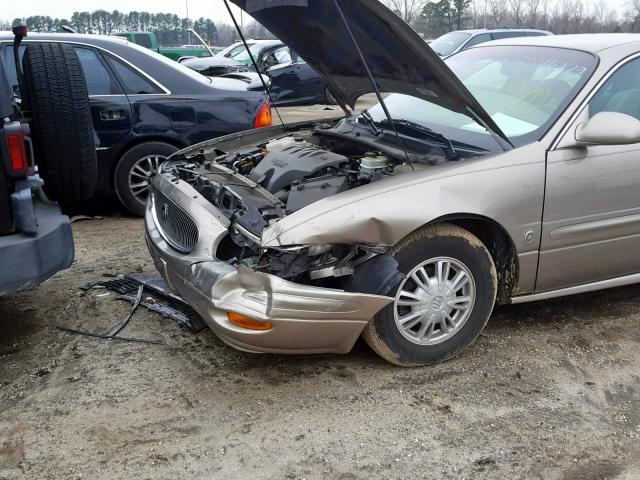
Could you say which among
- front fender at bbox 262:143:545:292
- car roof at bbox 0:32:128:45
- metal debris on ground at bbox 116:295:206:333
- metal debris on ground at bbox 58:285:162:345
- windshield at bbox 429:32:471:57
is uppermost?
windshield at bbox 429:32:471:57

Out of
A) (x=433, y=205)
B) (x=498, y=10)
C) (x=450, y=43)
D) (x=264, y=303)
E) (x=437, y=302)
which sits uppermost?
(x=498, y=10)

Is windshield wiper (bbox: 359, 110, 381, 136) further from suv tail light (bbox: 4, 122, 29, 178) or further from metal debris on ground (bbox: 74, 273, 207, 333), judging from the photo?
suv tail light (bbox: 4, 122, 29, 178)

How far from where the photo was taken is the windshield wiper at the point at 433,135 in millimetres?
3543

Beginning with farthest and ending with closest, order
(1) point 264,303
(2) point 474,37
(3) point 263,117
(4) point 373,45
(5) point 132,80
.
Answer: (2) point 474,37, (3) point 263,117, (5) point 132,80, (4) point 373,45, (1) point 264,303

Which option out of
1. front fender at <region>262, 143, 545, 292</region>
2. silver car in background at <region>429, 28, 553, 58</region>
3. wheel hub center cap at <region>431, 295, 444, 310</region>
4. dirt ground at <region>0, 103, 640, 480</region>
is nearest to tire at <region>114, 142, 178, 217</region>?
dirt ground at <region>0, 103, 640, 480</region>

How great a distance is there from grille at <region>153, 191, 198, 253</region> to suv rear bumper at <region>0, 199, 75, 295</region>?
1.69 feet

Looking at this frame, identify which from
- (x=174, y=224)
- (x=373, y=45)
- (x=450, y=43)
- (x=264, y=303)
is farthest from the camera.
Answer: (x=450, y=43)

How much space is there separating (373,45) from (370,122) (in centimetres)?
96

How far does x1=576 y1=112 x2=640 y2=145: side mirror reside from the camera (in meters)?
3.34

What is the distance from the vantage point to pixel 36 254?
3.18 metres

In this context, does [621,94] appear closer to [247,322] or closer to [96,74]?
[247,322]

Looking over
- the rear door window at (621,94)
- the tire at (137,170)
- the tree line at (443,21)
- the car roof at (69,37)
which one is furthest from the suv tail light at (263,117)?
the tree line at (443,21)

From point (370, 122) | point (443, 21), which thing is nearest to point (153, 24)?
point (443, 21)

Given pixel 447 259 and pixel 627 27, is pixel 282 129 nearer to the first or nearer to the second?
pixel 447 259
